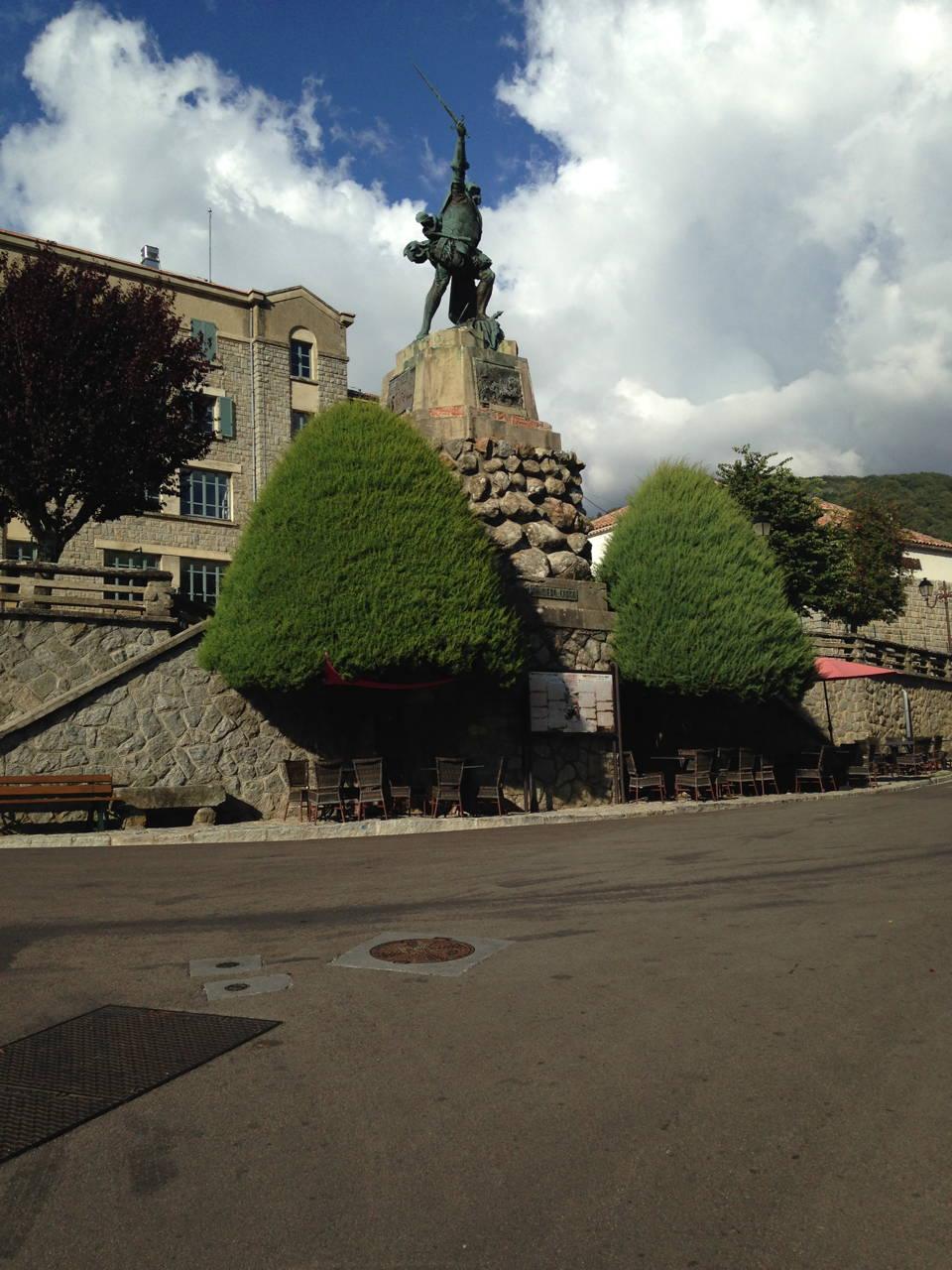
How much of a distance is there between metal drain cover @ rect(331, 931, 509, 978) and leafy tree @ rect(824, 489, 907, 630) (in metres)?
36.4

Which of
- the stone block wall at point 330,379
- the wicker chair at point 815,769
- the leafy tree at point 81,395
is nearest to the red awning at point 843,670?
the wicker chair at point 815,769

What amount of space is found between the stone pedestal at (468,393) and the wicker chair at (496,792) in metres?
7.03

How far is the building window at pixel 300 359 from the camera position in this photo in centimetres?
3650

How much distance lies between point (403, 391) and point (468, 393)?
65.2 inches

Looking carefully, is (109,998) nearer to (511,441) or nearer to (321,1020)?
(321,1020)

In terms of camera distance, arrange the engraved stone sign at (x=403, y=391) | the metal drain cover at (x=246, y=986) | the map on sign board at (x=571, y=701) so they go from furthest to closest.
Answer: the engraved stone sign at (x=403, y=391)
the map on sign board at (x=571, y=701)
the metal drain cover at (x=246, y=986)

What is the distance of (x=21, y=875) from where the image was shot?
9.68 m

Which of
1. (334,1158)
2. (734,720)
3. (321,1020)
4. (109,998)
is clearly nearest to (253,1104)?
(334,1158)

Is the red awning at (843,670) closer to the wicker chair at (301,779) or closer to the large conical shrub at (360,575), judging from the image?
the large conical shrub at (360,575)

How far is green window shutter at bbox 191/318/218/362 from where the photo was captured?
3374 centimetres

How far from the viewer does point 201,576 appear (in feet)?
109

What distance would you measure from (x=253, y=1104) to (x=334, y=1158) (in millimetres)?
599

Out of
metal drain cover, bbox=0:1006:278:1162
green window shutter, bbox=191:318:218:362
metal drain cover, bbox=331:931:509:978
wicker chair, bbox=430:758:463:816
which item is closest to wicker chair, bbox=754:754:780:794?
wicker chair, bbox=430:758:463:816

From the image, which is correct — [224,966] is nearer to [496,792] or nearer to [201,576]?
[496,792]
